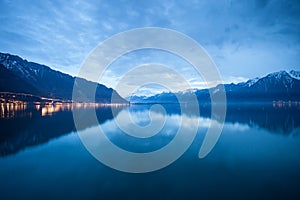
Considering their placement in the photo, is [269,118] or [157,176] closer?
[157,176]

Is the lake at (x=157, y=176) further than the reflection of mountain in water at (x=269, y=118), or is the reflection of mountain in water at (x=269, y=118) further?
the reflection of mountain in water at (x=269, y=118)

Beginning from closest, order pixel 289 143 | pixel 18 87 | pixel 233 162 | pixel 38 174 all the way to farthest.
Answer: pixel 38 174
pixel 233 162
pixel 289 143
pixel 18 87

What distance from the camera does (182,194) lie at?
254 inches

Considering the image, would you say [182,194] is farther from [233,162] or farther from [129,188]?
[233,162]

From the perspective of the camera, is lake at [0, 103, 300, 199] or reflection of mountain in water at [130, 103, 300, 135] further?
reflection of mountain in water at [130, 103, 300, 135]

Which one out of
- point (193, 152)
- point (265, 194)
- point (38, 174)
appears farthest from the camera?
point (193, 152)

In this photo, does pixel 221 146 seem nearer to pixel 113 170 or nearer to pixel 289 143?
pixel 289 143

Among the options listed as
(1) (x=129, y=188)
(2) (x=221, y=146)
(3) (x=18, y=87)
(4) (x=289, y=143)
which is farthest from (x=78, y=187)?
(3) (x=18, y=87)

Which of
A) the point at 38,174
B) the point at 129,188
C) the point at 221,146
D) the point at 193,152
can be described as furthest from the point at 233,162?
the point at 38,174

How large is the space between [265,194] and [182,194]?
296cm

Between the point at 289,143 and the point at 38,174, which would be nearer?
the point at 38,174

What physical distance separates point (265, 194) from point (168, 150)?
275 inches

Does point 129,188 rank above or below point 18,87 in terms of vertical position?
below

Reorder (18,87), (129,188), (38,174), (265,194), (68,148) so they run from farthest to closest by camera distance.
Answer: (18,87) → (68,148) → (38,174) → (129,188) → (265,194)
